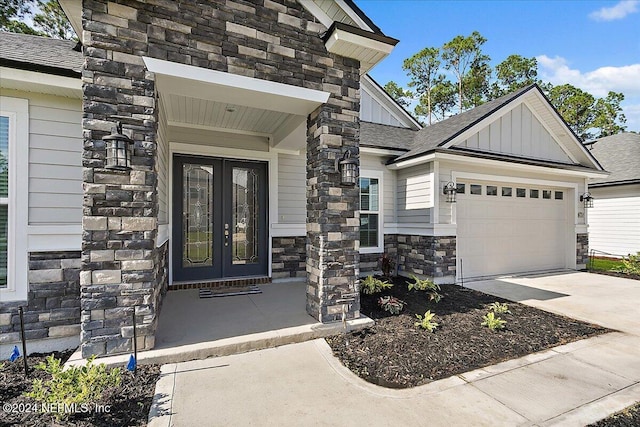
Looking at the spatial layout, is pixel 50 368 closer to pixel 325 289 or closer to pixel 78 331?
pixel 78 331

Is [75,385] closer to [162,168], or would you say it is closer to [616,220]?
[162,168]

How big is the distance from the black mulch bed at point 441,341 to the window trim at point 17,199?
11.3 feet

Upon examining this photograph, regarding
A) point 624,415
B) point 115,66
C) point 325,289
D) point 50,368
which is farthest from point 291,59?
point 624,415

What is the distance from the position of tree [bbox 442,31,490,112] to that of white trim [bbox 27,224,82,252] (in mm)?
22328

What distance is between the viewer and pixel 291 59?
3693 millimetres

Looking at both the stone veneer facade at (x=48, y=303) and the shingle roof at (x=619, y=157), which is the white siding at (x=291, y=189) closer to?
the stone veneer facade at (x=48, y=303)

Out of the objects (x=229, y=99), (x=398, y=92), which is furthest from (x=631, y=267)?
(x=398, y=92)

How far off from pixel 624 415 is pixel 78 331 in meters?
5.21

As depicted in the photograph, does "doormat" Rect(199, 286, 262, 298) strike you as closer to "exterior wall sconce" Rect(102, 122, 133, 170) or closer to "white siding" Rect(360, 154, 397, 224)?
"exterior wall sconce" Rect(102, 122, 133, 170)

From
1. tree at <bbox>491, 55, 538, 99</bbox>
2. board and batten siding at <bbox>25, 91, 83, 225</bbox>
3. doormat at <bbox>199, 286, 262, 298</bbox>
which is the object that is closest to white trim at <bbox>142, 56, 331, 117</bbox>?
board and batten siding at <bbox>25, 91, 83, 225</bbox>

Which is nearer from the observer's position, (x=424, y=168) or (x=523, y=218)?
(x=424, y=168)

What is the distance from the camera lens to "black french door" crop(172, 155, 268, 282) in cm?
563

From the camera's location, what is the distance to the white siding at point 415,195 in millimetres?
6641

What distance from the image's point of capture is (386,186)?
24.6 feet
